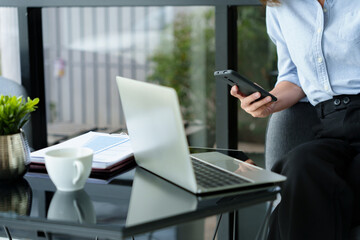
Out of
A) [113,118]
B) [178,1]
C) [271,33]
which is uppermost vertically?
[178,1]

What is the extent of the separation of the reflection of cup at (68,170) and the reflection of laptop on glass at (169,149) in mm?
126

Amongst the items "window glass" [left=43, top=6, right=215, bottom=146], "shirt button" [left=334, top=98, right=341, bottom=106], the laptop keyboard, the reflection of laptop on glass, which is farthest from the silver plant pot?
"window glass" [left=43, top=6, right=215, bottom=146]

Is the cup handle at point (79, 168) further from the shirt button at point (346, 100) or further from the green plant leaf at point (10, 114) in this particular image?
the shirt button at point (346, 100)

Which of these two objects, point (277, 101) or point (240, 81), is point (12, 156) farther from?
point (277, 101)

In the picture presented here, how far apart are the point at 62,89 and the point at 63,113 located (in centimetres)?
13

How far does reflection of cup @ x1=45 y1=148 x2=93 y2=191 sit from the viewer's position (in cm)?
93

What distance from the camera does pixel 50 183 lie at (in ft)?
3.40

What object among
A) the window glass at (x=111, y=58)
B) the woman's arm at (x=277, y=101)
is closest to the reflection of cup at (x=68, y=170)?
the woman's arm at (x=277, y=101)

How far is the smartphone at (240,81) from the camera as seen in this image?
46.7 inches

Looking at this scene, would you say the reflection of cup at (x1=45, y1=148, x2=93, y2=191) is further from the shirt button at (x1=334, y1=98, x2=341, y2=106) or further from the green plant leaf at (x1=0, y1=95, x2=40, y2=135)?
the shirt button at (x1=334, y1=98, x2=341, y2=106)

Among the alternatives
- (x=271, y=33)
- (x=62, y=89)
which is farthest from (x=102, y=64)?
(x=271, y=33)

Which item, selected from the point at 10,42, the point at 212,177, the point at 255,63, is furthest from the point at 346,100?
the point at 10,42

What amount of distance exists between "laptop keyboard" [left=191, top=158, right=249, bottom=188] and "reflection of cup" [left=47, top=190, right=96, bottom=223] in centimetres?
21

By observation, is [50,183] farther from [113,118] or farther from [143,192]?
[113,118]
